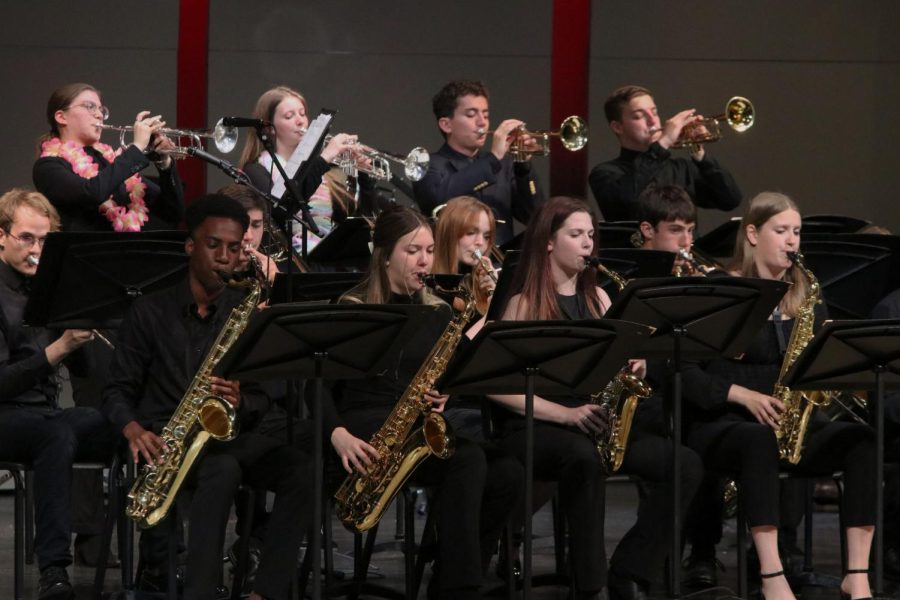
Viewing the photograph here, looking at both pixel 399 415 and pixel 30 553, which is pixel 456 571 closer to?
pixel 399 415

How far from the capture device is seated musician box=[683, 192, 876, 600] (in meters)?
4.82

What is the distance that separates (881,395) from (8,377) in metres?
2.80

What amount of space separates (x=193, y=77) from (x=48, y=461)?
146 inches

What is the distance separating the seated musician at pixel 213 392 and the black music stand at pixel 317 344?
0.27 meters

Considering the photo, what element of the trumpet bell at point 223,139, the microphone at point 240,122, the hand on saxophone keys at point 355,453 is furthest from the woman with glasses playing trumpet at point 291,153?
the hand on saxophone keys at point 355,453

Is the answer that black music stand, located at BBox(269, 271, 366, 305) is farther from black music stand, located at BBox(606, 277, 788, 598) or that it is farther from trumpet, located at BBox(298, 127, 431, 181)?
trumpet, located at BBox(298, 127, 431, 181)

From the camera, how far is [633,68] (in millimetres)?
8102

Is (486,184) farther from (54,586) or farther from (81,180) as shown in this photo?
(54,586)

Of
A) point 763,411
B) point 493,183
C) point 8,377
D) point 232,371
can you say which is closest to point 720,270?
point 763,411

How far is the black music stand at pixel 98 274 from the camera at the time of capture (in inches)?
180

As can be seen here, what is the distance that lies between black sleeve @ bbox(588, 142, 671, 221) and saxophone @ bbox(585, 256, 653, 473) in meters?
1.94

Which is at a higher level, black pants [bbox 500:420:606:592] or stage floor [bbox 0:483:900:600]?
black pants [bbox 500:420:606:592]

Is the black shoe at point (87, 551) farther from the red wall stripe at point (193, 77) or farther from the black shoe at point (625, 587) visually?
the red wall stripe at point (193, 77)

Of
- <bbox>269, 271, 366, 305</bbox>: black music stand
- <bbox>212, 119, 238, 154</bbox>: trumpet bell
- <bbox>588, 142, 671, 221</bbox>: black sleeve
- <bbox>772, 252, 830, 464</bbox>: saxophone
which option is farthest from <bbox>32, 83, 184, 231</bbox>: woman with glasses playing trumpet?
<bbox>772, 252, 830, 464</bbox>: saxophone
